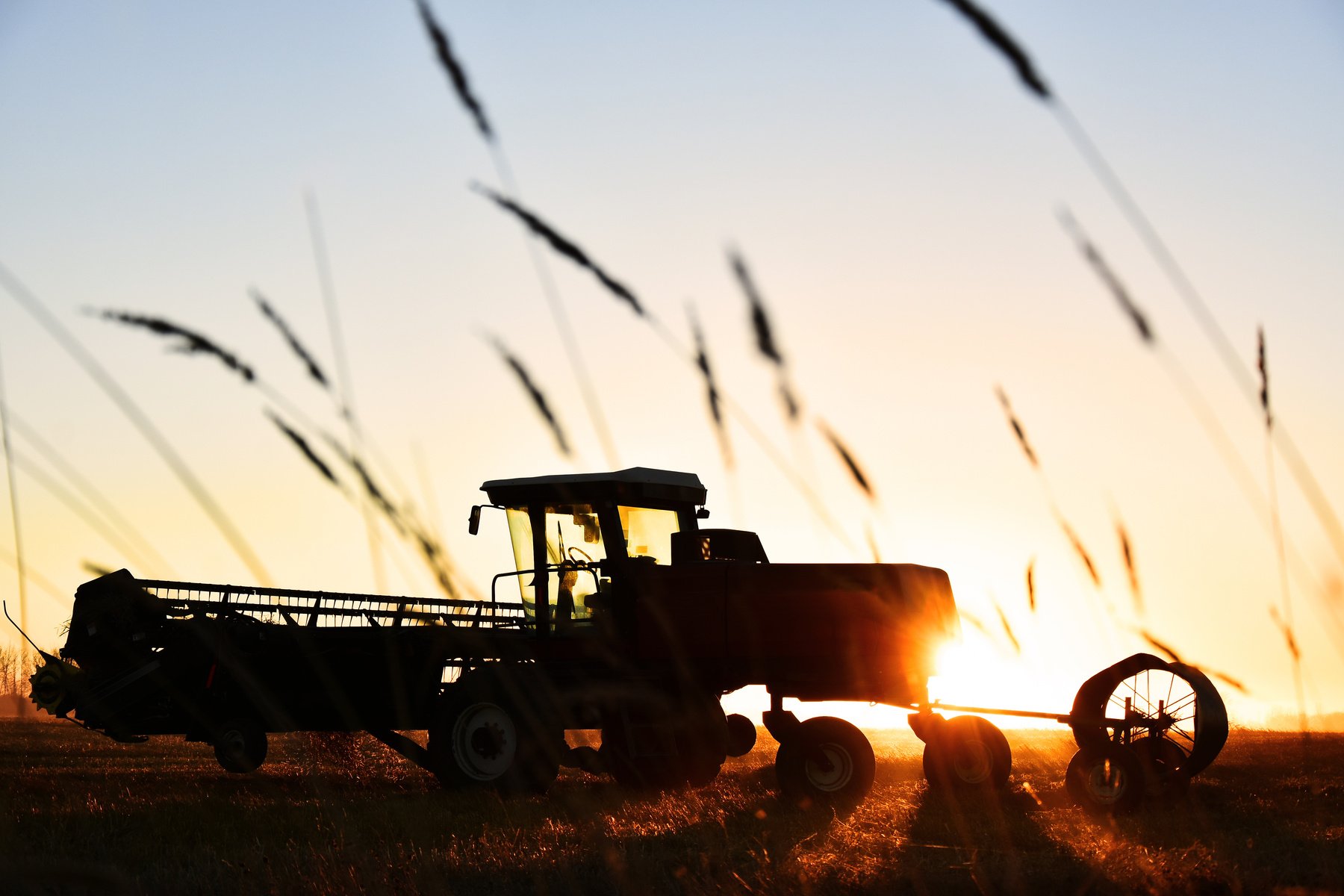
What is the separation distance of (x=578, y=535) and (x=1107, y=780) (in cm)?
560

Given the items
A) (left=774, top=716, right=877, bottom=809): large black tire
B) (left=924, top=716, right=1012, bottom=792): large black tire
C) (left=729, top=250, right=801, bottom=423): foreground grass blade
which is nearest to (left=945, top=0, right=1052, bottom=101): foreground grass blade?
(left=729, top=250, right=801, bottom=423): foreground grass blade

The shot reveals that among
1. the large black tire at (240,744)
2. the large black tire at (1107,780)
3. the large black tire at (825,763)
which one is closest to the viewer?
the large black tire at (1107,780)

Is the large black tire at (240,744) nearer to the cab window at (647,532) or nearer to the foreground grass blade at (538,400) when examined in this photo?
the cab window at (647,532)

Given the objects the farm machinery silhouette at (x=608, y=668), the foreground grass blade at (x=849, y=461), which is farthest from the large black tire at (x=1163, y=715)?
the foreground grass blade at (x=849, y=461)

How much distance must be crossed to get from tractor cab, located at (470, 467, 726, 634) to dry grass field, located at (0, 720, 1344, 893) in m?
1.93

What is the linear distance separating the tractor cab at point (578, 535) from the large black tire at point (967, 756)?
2743 mm

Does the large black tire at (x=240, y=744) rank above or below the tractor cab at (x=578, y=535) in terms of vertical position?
below

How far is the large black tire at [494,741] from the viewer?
38.5 ft

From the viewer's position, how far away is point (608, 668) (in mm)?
12242

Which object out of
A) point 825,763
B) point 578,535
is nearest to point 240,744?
point 578,535

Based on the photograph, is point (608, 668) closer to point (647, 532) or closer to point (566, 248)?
point (647, 532)

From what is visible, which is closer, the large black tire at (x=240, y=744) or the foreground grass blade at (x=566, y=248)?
the foreground grass blade at (x=566, y=248)

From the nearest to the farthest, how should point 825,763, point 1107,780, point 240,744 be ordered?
point 1107,780
point 825,763
point 240,744

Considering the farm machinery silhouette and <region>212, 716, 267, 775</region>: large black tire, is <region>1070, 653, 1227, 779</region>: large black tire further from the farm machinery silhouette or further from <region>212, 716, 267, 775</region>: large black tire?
<region>212, 716, 267, 775</region>: large black tire
